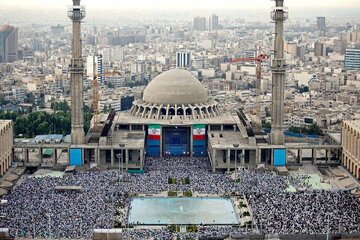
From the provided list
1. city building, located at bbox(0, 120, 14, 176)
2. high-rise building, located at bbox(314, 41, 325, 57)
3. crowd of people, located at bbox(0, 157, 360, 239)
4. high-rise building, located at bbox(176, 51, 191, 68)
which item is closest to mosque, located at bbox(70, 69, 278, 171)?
crowd of people, located at bbox(0, 157, 360, 239)

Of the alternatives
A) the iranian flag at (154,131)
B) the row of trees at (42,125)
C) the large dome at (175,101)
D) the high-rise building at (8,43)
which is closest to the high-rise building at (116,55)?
the high-rise building at (8,43)

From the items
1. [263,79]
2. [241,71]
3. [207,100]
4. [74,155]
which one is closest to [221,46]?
[241,71]

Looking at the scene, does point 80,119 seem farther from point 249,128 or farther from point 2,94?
point 2,94

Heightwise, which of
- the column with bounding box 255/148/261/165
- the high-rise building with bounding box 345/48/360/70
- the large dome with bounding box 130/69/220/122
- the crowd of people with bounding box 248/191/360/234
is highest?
the high-rise building with bounding box 345/48/360/70

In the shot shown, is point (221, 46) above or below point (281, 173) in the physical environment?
above

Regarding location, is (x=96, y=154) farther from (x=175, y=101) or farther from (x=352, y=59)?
(x=352, y=59)

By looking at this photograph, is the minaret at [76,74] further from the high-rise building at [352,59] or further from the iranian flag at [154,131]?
the high-rise building at [352,59]

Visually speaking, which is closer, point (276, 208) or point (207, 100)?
point (276, 208)

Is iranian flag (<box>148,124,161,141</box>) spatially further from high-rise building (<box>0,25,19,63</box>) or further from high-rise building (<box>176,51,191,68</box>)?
high-rise building (<box>0,25,19,63</box>)
